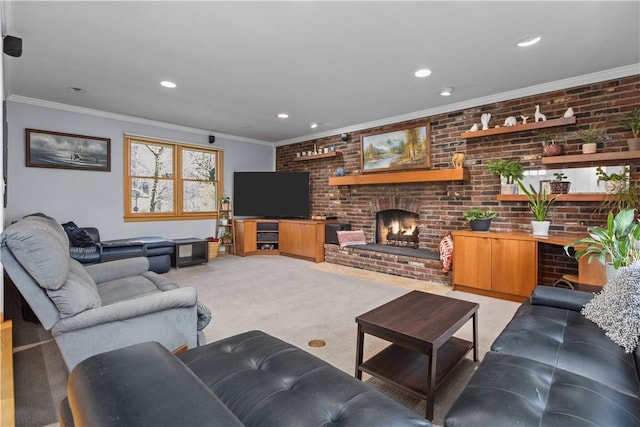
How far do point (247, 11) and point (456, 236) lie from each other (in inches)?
127

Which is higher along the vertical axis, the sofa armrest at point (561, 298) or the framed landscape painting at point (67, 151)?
the framed landscape painting at point (67, 151)

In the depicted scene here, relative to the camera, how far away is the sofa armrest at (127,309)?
1.68 meters

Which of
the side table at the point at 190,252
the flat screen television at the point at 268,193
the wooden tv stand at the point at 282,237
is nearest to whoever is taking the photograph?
the side table at the point at 190,252

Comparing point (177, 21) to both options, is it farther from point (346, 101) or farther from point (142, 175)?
point (142, 175)

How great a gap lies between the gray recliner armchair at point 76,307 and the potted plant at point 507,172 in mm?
3628

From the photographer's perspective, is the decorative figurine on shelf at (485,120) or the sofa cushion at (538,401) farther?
the decorative figurine on shelf at (485,120)

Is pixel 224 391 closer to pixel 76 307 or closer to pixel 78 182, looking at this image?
pixel 76 307

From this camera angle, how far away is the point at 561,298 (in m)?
2.03

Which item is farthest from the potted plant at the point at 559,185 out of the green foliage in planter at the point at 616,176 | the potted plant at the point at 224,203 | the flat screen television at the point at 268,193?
the potted plant at the point at 224,203

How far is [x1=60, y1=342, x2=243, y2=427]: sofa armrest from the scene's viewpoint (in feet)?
2.21

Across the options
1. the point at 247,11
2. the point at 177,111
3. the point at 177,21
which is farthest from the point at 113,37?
the point at 177,111

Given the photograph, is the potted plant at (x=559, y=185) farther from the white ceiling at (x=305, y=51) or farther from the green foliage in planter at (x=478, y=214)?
the white ceiling at (x=305, y=51)

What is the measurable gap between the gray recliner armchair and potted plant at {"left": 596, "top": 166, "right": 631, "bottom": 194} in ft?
12.9

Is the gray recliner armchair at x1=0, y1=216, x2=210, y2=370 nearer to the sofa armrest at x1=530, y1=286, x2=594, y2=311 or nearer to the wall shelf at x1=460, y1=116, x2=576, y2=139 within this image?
the sofa armrest at x1=530, y1=286, x2=594, y2=311
